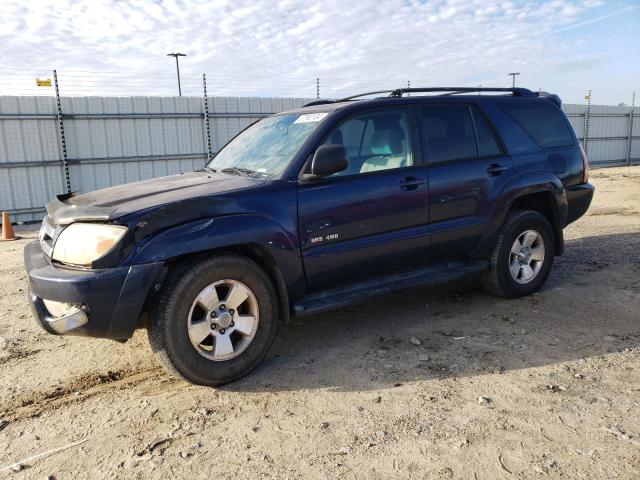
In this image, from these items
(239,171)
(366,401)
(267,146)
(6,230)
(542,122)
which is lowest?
(366,401)

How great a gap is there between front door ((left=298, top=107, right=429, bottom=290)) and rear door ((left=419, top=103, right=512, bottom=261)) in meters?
0.16

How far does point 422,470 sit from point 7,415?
2.42 metres

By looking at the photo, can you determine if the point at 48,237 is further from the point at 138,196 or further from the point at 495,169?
the point at 495,169

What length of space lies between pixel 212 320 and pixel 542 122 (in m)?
3.80

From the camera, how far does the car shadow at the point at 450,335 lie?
3.52m

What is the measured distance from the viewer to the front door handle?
4.05 metres

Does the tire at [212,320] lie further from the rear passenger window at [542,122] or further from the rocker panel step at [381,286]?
the rear passenger window at [542,122]

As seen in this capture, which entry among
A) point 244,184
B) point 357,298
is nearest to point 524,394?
point 357,298

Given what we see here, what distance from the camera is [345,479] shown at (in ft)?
8.00

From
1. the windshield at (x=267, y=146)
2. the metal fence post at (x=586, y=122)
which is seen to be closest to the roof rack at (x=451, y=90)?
the windshield at (x=267, y=146)

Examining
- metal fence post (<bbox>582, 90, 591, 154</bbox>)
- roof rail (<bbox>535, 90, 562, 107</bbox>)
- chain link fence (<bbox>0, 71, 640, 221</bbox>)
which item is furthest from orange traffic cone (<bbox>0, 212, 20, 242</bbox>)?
metal fence post (<bbox>582, 90, 591, 154</bbox>)

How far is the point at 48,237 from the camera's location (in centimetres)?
355

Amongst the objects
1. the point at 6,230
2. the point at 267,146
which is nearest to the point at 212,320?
the point at 267,146

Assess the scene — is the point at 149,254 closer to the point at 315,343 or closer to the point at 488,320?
the point at 315,343
